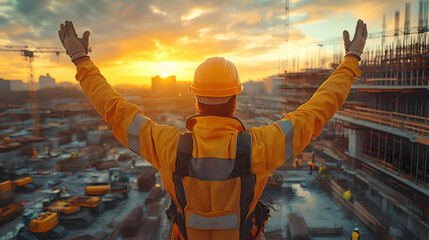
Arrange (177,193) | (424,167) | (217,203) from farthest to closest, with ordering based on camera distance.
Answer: (424,167) < (177,193) < (217,203)

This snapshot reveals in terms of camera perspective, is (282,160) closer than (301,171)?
Yes

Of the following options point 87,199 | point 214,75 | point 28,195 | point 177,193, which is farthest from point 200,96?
point 28,195

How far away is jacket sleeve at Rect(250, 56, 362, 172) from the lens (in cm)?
153

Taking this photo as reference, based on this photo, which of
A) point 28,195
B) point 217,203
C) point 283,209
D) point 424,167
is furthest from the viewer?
point 28,195

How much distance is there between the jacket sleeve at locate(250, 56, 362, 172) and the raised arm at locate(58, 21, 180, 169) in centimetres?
50

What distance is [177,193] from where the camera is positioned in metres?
1.62

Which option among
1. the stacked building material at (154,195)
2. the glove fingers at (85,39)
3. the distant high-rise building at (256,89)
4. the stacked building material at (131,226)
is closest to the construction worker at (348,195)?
the stacked building material at (154,195)

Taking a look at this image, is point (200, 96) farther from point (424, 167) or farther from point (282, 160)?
point (424, 167)

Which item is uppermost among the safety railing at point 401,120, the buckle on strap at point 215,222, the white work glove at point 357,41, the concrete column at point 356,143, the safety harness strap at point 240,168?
the white work glove at point 357,41

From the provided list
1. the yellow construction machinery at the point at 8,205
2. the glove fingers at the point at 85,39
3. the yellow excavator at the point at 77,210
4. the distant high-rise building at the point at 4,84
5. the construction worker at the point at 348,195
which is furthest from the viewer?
the distant high-rise building at the point at 4,84

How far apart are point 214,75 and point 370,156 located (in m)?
15.2

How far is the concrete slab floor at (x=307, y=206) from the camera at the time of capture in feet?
40.2

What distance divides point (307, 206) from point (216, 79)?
1436 cm

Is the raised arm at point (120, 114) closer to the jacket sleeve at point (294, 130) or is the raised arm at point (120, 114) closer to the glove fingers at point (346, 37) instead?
the jacket sleeve at point (294, 130)
